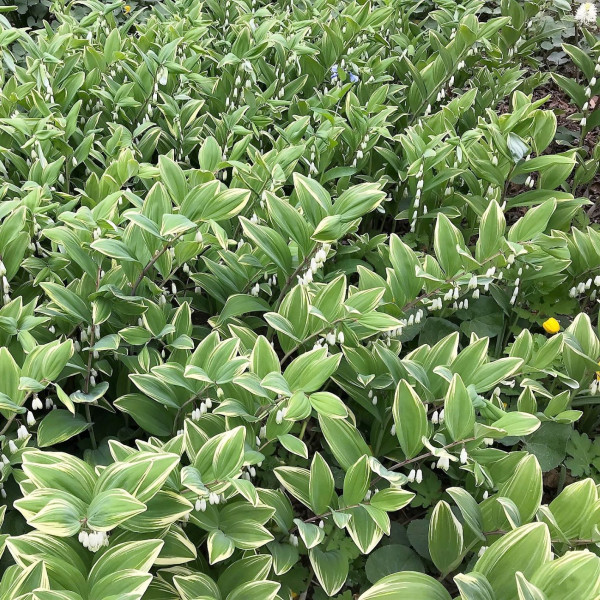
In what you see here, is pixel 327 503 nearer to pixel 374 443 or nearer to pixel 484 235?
pixel 374 443

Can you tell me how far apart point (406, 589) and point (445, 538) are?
30 cm

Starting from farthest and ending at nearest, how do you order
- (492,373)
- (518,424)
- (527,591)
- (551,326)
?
1. (551,326)
2. (492,373)
3. (518,424)
4. (527,591)

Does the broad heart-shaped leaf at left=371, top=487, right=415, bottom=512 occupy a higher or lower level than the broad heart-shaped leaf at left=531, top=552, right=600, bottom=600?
lower

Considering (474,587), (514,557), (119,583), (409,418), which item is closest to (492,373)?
(409,418)

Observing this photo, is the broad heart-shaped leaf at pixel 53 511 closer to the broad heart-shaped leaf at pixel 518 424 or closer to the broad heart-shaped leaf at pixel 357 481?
the broad heart-shaped leaf at pixel 357 481

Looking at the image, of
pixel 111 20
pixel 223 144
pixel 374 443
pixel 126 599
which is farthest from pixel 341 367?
pixel 111 20

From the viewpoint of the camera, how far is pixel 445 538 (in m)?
1.62

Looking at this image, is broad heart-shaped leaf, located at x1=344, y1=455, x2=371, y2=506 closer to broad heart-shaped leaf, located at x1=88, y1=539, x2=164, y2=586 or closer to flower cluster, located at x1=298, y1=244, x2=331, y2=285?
broad heart-shaped leaf, located at x1=88, y1=539, x2=164, y2=586

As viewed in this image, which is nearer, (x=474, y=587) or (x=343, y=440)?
(x=474, y=587)

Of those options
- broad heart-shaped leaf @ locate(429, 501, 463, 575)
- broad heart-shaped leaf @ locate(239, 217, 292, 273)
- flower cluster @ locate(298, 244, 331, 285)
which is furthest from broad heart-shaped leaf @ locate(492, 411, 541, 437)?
broad heart-shaped leaf @ locate(239, 217, 292, 273)

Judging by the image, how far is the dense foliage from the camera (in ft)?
4.45

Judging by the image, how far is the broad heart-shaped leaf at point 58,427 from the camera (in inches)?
69.1

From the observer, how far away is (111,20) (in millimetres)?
3590

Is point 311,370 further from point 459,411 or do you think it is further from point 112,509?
point 112,509
